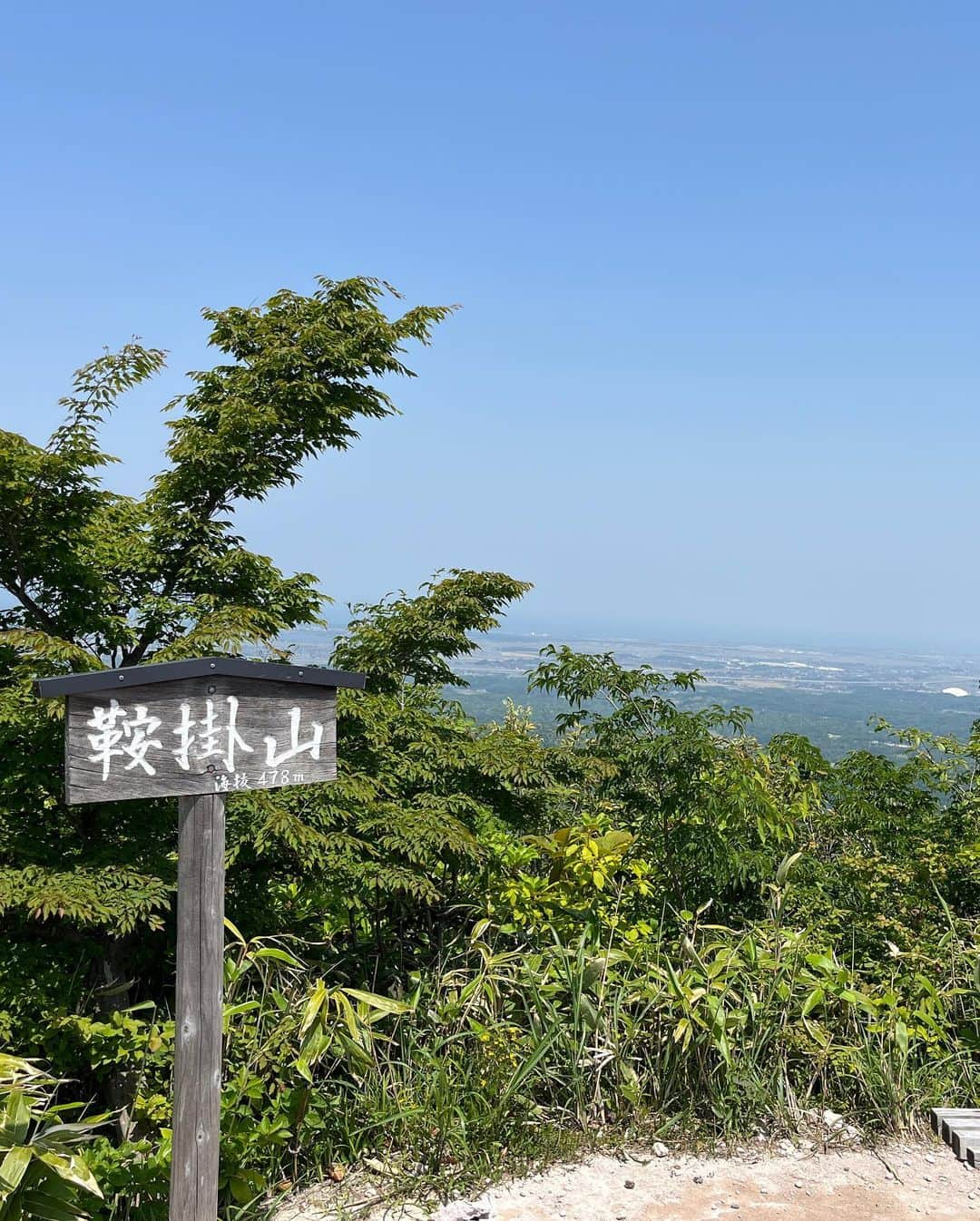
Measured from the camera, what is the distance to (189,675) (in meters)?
2.50

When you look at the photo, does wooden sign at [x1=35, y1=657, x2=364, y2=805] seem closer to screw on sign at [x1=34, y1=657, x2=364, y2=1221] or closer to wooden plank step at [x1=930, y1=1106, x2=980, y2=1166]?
screw on sign at [x1=34, y1=657, x2=364, y2=1221]

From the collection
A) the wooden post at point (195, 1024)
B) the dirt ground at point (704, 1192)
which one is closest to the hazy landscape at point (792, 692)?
the wooden post at point (195, 1024)

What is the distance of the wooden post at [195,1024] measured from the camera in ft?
8.41

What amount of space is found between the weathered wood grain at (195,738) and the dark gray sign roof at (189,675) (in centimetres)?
3

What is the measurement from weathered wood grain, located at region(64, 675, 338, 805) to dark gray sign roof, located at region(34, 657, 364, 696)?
0.03m

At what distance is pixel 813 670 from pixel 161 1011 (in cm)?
6161

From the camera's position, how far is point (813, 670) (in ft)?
201

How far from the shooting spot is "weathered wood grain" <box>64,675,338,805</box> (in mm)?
2414

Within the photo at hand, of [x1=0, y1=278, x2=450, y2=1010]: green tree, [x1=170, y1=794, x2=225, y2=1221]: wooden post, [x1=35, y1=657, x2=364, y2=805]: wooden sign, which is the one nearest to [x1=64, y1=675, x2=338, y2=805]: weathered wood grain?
[x1=35, y1=657, x2=364, y2=805]: wooden sign

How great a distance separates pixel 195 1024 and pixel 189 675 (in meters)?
Answer: 0.98

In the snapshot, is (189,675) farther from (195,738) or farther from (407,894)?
(407,894)

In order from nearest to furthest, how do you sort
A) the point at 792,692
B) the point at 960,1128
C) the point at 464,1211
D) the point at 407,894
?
1. the point at 464,1211
2. the point at 960,1128
3. the point at 407,894
4. the point at 792,692

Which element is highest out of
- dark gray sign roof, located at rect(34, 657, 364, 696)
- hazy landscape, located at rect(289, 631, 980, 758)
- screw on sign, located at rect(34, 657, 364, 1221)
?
dark gray sign roof, located at rect(34, 657, 364, 696)

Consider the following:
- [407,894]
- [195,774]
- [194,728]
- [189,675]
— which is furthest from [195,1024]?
[407,894]
